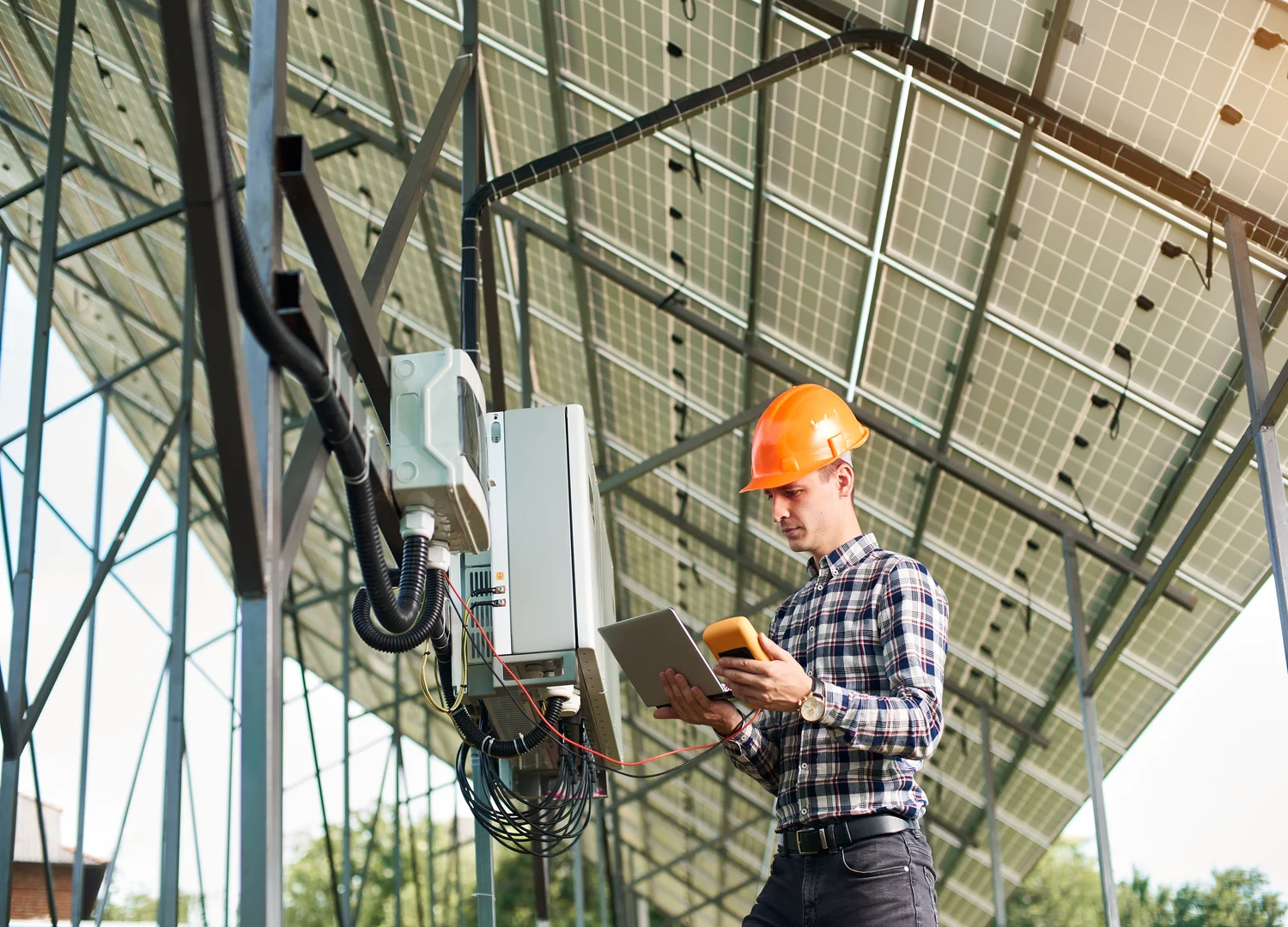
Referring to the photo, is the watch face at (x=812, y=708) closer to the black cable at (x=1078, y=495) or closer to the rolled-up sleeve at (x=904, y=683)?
the rolled-up sleeve at (x=904, y=683)

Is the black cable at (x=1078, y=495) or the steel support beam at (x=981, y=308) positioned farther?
the black cable at (x=1078, y=495)

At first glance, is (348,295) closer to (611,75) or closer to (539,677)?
(539,677)

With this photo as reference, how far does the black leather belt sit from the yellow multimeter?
45 cm

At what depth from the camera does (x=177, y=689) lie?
1002cm

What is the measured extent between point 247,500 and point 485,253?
6.62m

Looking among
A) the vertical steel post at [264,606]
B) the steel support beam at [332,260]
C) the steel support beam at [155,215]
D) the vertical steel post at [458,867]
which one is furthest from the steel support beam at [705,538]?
the vertical steel post at [264,606]

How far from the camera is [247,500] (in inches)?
128

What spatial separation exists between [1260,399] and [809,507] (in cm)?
542

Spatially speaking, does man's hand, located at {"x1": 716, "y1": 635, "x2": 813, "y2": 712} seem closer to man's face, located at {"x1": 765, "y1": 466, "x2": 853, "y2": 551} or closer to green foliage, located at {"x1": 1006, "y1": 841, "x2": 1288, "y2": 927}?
man's face, located at {"x1": 765, "y1": 466, "x2": 853, "y2": 551}

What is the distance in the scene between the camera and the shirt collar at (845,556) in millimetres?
3553

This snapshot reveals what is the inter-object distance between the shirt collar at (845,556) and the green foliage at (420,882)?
3301 centimetres

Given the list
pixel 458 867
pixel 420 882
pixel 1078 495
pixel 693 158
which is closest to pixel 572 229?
pixel 693 158

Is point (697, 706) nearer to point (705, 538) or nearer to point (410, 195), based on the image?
point (410, 195)

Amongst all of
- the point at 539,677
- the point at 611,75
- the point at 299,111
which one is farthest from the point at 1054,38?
the point at 299,111
